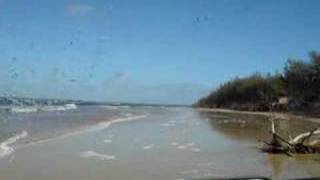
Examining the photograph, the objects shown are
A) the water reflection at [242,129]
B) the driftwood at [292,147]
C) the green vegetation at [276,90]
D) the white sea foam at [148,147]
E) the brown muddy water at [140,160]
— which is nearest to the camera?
the brown muddy water at [140,160]

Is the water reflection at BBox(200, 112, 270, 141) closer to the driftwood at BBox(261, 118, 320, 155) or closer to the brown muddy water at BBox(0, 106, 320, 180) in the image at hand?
the brown muddy water at BBox(0, 106, 320, 180)

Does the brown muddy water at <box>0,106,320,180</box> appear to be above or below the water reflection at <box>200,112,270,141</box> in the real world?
below

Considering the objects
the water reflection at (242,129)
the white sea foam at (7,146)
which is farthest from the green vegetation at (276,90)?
the white sea foam at (7,146)

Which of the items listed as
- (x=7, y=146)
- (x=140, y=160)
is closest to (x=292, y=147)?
(x=140, y=160)

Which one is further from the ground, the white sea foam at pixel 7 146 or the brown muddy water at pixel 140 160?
the white sea foam at pixel 7 146

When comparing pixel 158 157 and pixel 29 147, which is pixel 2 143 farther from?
pixel 158 157

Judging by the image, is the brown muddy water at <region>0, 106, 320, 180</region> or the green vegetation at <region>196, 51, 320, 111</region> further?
the green vegetation at <region>196, 51, 320, 111</region>

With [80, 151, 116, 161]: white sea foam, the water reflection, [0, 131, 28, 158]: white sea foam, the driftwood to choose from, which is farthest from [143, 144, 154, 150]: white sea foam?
the water reflection

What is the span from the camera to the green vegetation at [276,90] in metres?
66.8

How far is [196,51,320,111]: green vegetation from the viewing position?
66.8 m

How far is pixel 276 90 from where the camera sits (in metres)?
82.1

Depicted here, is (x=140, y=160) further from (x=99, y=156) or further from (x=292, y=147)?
(x=292, y=147)

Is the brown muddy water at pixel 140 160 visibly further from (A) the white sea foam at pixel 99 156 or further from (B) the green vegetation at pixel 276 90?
(B) the green vegetation at pixel 276 90

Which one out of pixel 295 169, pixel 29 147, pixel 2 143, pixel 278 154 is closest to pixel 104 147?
pixel 29 147
